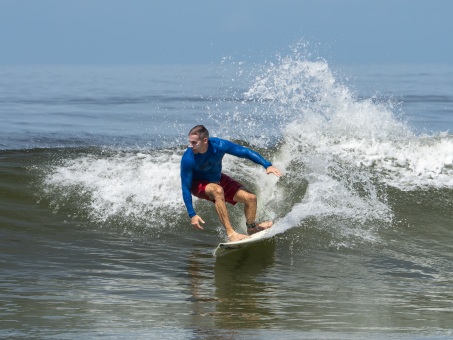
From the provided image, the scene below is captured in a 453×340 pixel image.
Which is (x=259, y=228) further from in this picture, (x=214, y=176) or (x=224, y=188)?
(x=214, y=176)

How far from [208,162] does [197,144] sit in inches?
16.4

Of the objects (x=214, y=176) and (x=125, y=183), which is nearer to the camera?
(x=214, y=176)

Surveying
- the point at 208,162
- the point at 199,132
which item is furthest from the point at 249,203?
the point at 199,132

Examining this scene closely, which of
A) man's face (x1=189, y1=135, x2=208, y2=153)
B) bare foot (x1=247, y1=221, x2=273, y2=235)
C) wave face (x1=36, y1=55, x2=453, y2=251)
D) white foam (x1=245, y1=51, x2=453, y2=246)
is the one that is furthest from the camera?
white foam (x1=245, y1=51, x2=453, y2=246)

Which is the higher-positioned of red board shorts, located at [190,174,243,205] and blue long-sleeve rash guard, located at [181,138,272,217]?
blue long-sleeve rash guard, located at [181,138,272,217]

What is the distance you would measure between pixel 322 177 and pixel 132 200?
3117mm

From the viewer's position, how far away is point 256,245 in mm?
10367

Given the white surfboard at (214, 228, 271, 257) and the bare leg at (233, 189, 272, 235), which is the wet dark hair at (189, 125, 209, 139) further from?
the white surfboard at (214, 228, 271, 257)

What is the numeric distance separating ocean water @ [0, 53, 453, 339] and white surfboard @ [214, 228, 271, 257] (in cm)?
14

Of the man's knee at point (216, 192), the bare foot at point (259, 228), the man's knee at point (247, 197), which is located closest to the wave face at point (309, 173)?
the bare foot at point (259, 228)

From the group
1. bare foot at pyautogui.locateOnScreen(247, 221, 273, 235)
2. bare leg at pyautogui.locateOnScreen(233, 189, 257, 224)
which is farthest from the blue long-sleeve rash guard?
bare foot at pyautogui.locateOnScreen(247, 221, 273, 235)

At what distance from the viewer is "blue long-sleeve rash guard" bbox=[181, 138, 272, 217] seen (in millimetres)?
9875

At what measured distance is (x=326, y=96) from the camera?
Result: 726 inches

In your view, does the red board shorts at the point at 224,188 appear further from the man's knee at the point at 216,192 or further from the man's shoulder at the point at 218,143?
the man's shoulder at the point at 218,143
